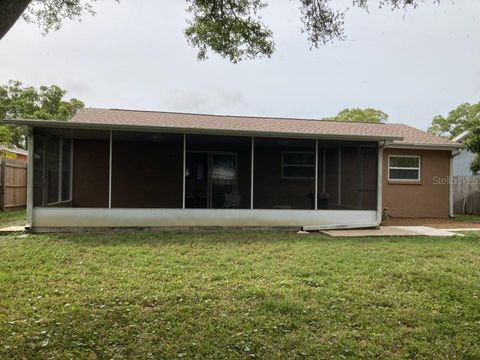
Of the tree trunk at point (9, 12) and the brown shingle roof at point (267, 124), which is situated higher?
the brown shingle roof at point (267, 124)

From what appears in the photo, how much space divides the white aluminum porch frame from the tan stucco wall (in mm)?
3916

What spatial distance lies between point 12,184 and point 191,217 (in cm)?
793

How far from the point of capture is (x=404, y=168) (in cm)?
1461

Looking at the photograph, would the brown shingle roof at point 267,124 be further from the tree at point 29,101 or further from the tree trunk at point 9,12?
the tree at point 29,101

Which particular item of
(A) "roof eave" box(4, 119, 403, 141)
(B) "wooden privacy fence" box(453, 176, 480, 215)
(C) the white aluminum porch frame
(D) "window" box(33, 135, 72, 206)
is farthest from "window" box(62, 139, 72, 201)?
(B) "wooden privacy fence" box(453, 176, 480, 215)

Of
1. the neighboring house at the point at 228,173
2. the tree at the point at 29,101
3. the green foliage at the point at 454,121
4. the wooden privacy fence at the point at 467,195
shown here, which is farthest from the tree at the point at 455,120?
the tree at the point at 29,101

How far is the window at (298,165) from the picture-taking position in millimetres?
13789

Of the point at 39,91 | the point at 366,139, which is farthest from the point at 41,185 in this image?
the point at 39,91

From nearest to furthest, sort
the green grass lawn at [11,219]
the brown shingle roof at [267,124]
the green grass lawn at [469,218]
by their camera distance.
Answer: the green grass lawn at [11,219] → the brown shingle roof at [267,124] → the green grass lawn at [469,218]

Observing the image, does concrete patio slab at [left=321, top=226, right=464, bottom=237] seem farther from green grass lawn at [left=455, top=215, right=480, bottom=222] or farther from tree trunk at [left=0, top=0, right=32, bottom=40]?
tree trunk at [left=0, top=0, right=32, bottom=40]

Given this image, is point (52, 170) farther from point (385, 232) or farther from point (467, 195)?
point (467, 195)

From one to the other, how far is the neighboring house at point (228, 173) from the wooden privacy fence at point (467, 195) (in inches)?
80.8

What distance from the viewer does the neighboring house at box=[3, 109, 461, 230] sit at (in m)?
10.1

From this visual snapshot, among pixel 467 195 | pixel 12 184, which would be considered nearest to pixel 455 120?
pixel 467 195
